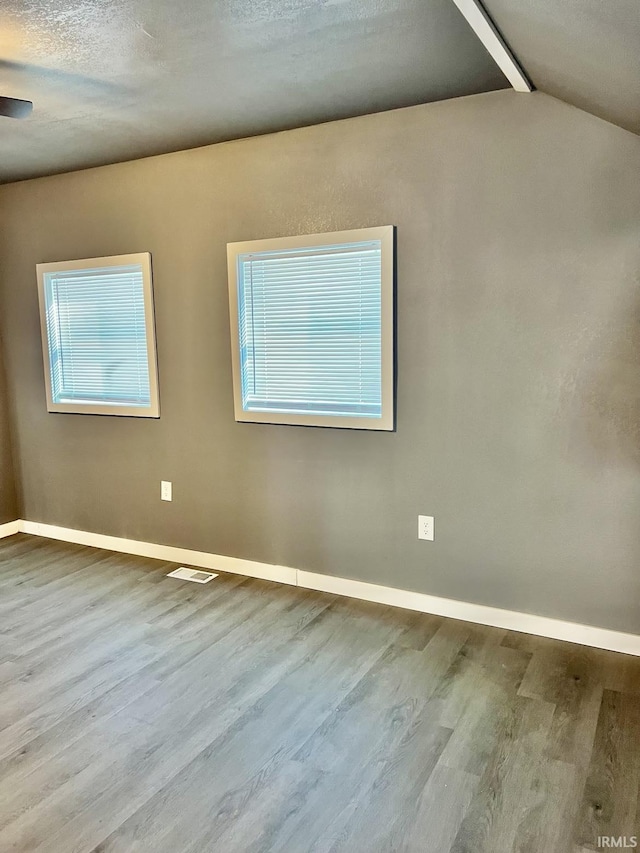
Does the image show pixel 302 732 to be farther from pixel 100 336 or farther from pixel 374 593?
pixel 100 336

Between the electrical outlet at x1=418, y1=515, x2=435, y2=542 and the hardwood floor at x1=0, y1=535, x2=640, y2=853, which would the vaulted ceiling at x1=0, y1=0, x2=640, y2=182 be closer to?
the electrical outlet at x1=418, y1=515, x2=435, y2=542

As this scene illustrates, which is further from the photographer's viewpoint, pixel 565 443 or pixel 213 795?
pixel 565 443

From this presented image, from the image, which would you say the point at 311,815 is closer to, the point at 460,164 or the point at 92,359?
the point at 460,164

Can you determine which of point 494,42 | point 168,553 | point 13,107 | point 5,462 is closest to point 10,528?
point 5,462

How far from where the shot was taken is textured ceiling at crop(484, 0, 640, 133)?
4.92ft

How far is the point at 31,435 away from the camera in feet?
14.1

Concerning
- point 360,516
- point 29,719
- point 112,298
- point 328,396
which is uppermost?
point 112,298

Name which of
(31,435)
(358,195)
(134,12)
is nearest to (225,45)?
(134,12)

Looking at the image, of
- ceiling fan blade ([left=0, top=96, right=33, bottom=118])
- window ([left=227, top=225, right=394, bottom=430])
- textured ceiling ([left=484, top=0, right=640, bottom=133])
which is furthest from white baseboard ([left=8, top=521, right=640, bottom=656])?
ceiling fan blade ([left=0, top=96, right=33, bottom=118])

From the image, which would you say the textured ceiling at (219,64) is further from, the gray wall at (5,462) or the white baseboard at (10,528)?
the white baseboard at (10,528)

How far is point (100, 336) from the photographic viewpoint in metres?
3.90

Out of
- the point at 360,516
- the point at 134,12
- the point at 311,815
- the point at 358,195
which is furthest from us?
the point at 360,516

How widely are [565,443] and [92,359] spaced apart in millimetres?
2947

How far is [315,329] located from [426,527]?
117 centimetres
